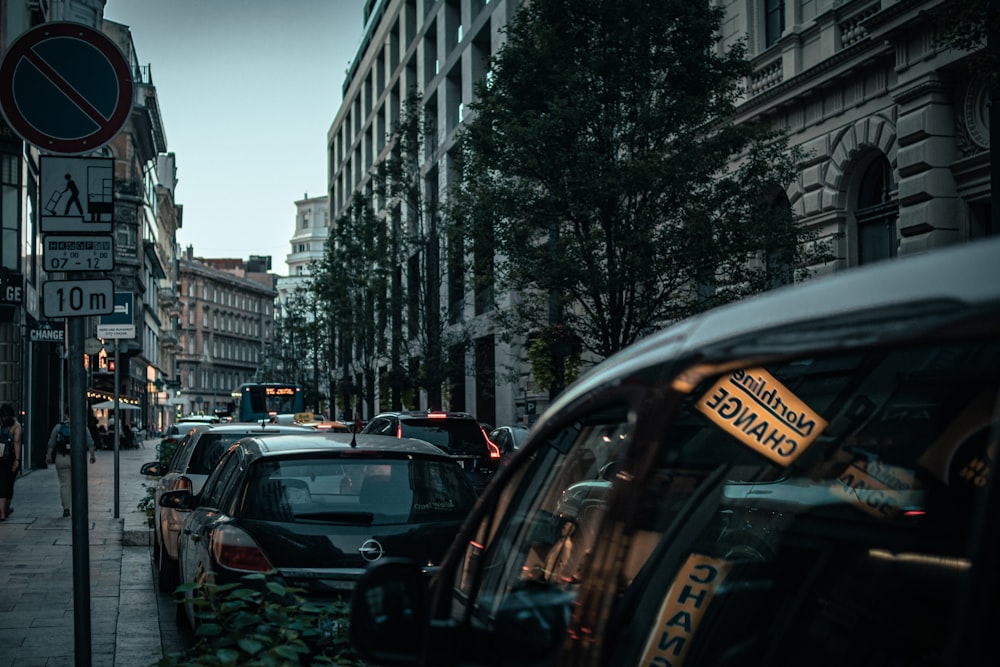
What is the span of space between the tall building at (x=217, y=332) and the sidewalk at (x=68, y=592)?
366 ft

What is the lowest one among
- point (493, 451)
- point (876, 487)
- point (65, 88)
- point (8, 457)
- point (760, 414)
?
point (493, 451)

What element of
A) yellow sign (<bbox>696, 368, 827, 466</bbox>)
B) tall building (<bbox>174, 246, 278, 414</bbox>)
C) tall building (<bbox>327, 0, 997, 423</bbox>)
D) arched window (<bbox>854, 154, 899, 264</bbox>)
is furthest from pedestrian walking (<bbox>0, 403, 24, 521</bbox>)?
tall building (<bbox>174, 246, 278, 414</bbox>)

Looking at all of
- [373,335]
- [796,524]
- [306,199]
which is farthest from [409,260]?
[306,199]

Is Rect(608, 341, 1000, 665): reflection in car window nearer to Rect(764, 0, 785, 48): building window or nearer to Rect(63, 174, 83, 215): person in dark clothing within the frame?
Rect(63, 174, 83, 215): person in dark clothing

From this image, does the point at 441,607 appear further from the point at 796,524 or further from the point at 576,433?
the point at 796,524

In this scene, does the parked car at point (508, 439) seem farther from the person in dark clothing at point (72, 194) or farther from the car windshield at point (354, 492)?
the person in dark clothing at point (72, 194)

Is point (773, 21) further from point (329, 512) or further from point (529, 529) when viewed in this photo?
point (529, 529)

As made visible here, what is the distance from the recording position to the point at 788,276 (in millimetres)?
19938

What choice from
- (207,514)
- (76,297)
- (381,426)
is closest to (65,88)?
(76,297)

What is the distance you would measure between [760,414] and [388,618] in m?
0.95

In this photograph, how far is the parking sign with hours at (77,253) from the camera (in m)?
6.14

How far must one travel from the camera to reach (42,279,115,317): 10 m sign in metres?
6.12

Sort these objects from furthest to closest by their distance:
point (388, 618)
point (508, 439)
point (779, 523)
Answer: point (508, 439) < point (779, 523) < point (388, 618)

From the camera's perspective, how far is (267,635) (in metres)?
4.72
